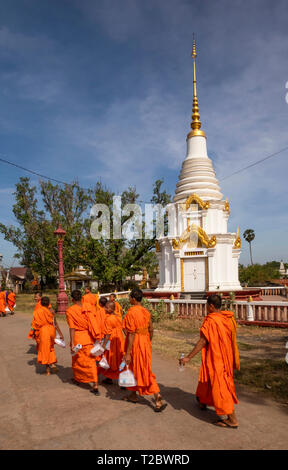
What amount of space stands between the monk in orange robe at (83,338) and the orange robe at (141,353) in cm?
94

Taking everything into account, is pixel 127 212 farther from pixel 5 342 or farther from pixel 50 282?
pixel 50 282

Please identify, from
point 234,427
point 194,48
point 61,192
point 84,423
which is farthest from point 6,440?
point 61,192

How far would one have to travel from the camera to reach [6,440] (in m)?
3.62

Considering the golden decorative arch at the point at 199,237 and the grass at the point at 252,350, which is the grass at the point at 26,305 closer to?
the golden decorative arch at the point at 199,237

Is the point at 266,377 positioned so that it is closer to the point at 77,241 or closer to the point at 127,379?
the point at 127,379

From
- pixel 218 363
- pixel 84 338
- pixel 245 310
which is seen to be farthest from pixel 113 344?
pixel 245 310

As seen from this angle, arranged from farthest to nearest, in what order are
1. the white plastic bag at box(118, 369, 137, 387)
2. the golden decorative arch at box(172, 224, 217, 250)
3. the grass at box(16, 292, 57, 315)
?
the grass at box(16, 292, 57, 315) < the golden decorative arch at box(172, 224, 217, 250) < the white plastic bag at box(118, 369, 137, 387)

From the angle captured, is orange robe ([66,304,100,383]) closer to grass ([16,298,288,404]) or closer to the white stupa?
grass ([16,298,288,404])

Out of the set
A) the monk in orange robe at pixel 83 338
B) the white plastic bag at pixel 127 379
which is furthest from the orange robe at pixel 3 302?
the white plastic bag at pixel 127 379

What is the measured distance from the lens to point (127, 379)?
4484mm

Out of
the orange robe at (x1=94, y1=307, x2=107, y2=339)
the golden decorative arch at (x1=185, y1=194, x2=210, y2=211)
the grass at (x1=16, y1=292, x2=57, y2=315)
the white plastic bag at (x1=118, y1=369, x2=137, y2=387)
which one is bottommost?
the grass at (x1=16, y1=292, x2=57, y2=315)

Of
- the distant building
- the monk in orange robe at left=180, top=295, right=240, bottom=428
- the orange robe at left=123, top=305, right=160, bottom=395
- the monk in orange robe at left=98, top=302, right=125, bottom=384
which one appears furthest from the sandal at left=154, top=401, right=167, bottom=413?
the distant building

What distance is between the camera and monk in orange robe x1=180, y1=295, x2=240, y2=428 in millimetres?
3867

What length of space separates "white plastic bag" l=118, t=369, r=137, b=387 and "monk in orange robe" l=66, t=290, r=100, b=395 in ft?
2.94
